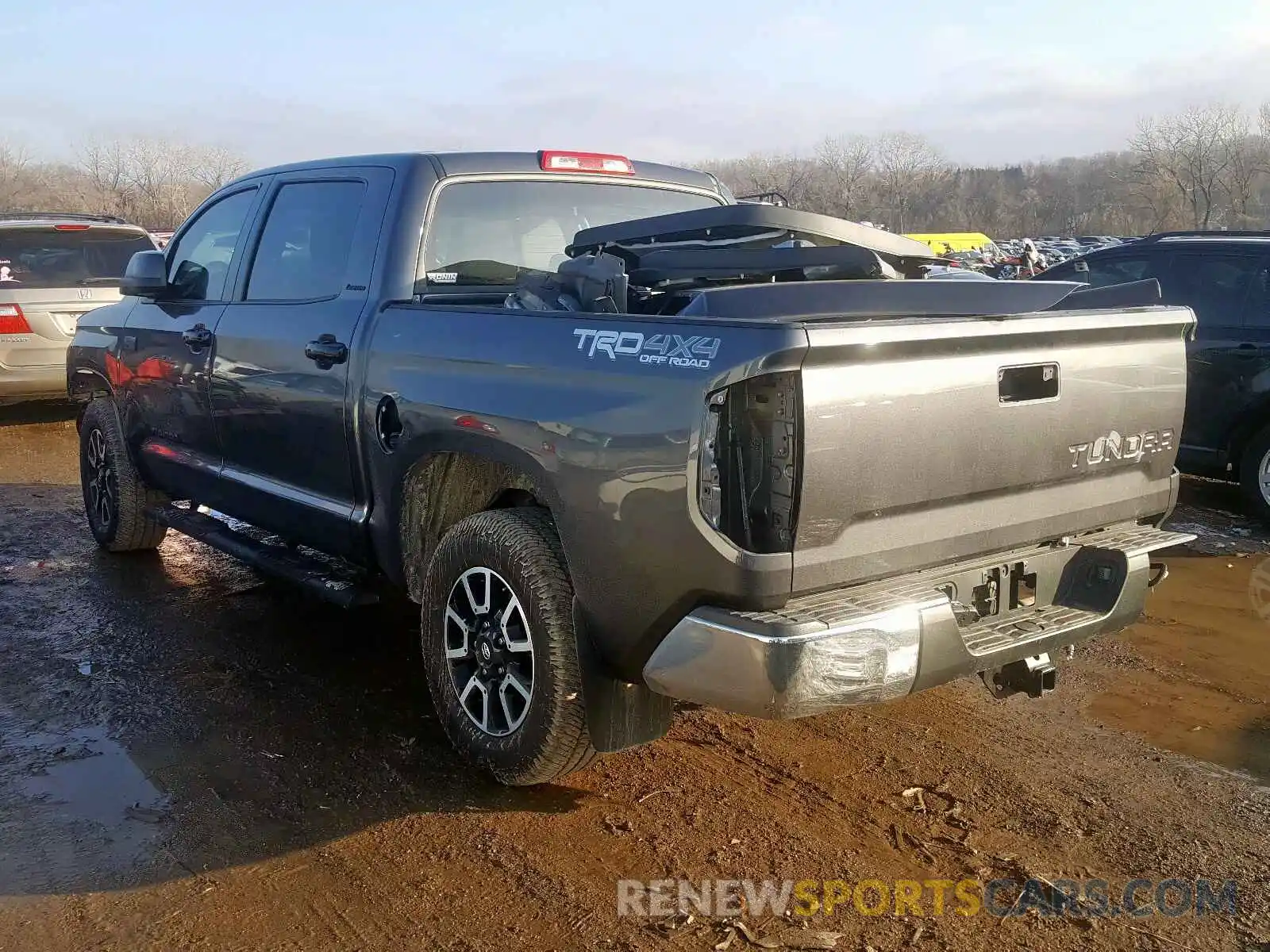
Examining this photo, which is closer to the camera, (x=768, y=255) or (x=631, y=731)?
(x=631, y=731)

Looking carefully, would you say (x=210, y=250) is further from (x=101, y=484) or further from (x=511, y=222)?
(x=101, y=484)

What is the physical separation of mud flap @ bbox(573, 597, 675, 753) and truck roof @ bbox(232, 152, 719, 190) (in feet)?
6.34

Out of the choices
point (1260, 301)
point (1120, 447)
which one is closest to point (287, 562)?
point (1120, 447)

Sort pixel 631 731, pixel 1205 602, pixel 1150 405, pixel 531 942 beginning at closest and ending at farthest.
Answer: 1. pixel 531 942
2. pixel 631 731
3. pixel 1150 405
4. pixel 1205 602

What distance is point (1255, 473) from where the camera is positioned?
22.5 ft

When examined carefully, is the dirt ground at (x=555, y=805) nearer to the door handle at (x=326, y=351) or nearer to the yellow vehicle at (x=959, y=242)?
the door handle at (x=326, y=351)

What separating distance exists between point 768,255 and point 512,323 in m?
1.07

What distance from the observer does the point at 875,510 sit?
9.50 feet

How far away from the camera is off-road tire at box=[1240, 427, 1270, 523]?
22.4 feet

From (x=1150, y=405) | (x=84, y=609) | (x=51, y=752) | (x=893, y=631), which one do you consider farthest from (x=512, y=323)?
(x=84, y=609)

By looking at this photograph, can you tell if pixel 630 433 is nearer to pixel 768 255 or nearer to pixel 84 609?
pixel 768 255

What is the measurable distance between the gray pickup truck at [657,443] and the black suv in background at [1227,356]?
12.3 feet

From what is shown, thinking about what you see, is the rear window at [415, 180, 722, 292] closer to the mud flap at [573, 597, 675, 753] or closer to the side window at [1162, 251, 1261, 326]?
the mud flap at [573, 597, 675, 753]

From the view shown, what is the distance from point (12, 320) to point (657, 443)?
876 cm
